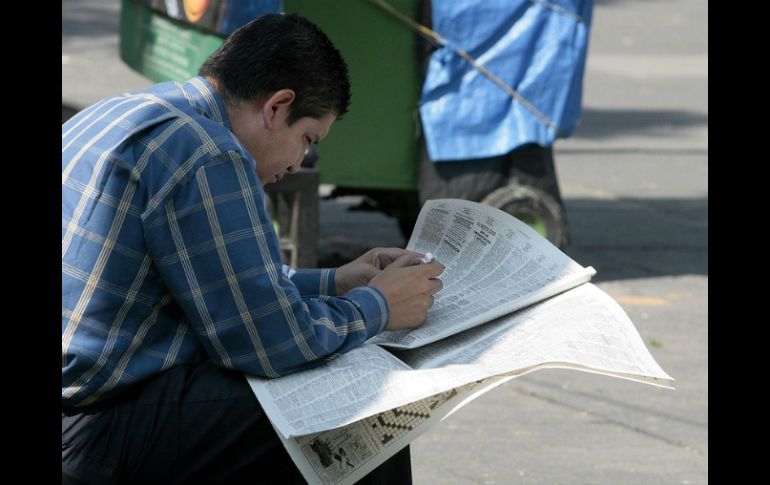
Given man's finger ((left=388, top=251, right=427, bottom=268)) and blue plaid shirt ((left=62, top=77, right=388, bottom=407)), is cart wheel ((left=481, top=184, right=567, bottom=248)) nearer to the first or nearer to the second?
man's finger ((left=388, top=251, right=427, bottom=268))

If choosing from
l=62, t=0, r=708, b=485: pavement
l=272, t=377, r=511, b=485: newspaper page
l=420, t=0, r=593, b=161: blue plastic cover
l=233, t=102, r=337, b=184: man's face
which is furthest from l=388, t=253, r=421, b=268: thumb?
l=420, t=0, r=593, b=161: blue plastic cover

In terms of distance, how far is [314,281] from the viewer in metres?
2.61

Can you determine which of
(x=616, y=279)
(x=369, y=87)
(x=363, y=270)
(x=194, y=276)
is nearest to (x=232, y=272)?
(x=194, y=276)

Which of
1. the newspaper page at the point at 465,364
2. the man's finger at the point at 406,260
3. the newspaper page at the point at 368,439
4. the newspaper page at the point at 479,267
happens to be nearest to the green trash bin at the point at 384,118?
the newspaper page at the point at 479,267

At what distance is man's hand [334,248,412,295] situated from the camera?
2.57 metres

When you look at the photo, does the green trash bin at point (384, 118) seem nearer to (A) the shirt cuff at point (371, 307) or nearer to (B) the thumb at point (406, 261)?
(B) the thumb at point (406, 261)

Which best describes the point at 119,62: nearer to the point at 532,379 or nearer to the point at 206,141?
the point at 532,379

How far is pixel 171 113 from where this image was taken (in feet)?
7.07

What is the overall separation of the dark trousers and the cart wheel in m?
3.57

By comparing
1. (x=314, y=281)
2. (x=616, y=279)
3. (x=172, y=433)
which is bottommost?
(x=616, y=279)

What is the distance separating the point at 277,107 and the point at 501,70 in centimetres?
338

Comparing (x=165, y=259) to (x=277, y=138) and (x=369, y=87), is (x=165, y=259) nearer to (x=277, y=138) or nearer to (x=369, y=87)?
(x=277, y=138)
